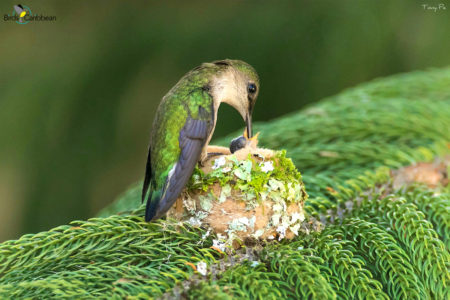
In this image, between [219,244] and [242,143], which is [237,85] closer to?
[242,143]

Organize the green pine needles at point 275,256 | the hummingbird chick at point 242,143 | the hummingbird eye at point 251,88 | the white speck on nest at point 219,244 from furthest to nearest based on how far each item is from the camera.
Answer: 1. the hummingbird eye at point 251,88
2. the hummingbird chick at point 242,143
3. the white speck on nest at point 219,244
4. the green pine needles at point 275,256

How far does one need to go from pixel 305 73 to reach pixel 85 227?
2.80 m

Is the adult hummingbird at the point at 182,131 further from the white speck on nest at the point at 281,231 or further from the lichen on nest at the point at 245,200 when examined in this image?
the white speck on nest at the point at 281,231

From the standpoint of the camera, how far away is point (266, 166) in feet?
6.66

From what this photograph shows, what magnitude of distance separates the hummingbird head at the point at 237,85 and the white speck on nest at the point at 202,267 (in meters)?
1.01

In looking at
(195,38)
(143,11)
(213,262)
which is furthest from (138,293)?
(143,11)

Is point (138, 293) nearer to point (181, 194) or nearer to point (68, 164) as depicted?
point (181, 194)

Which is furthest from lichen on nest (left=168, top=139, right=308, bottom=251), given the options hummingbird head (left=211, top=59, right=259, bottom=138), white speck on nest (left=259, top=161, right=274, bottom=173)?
hummingbird head (left=211, top=59, right=259, bottom=138)

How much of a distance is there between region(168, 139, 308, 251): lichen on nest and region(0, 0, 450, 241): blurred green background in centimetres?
218

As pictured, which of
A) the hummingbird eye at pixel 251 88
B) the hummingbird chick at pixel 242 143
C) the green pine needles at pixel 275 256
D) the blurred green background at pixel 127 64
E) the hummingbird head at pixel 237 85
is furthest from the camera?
the blurred green background at pixel 127 64

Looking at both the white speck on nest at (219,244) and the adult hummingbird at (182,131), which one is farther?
the adult hummingbird at (182,131)

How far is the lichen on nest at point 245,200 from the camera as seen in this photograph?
6.39 ft

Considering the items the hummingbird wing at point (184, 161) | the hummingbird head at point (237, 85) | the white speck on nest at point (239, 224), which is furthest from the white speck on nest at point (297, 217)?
the hummingbird head at point (237, 85)

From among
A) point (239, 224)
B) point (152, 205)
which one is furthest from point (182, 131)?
point (239, 224)
